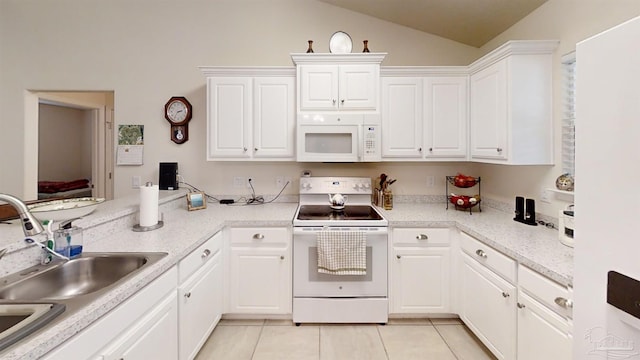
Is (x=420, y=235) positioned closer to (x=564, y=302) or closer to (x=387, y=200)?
(x=387, y=200)

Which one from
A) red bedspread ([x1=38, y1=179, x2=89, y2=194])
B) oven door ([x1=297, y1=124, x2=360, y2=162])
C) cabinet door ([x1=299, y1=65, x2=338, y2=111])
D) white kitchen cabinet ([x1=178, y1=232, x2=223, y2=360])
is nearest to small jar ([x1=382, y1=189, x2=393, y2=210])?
oven door ([x1=297, y1=124, x2=360, y2=162])

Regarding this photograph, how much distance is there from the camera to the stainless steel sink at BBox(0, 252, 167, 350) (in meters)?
0.93

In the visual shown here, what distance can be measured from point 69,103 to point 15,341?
4715 millimetres

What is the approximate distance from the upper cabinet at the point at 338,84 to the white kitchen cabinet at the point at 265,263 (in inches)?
45.4

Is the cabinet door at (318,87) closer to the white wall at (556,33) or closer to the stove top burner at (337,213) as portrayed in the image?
the stove top burner at (337,213)

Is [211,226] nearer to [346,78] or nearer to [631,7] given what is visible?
[346,78]

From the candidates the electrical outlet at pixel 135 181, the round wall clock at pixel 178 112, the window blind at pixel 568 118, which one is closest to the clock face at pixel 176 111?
the round wall clock at pixel 178 112

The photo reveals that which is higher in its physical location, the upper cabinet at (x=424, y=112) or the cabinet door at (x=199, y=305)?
the upper cabinet at (x=424, y=112)

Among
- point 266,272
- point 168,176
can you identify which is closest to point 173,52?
point 168,176

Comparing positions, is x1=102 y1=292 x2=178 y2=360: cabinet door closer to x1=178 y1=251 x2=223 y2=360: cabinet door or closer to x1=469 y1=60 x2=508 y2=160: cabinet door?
x1=178 y1=251 x2=223 y2=360: cabinet door

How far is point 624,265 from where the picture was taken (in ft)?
2.54

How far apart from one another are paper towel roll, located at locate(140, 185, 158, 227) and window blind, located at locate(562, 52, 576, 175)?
2.78m

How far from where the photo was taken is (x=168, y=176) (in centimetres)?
315

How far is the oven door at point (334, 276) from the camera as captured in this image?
2.40 meters
